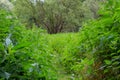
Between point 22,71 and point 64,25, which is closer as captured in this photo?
point 22,71

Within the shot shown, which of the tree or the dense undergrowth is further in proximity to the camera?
the tree

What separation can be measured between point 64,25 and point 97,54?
21682 mm

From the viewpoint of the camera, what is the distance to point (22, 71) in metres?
2.27

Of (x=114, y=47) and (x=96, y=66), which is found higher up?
(x=114, y=47)

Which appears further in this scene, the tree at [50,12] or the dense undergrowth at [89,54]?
the tree at [50,12]

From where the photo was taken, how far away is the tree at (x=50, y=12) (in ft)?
76.7

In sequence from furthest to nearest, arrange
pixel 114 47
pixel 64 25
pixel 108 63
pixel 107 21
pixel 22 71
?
pixel 64 25
pixel 107 21
pixel 114 47
pixel 108 63
pixel 22 71

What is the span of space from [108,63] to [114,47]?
0.88 ft

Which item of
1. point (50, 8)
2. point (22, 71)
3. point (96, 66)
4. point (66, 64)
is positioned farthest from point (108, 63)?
→ point (50, 8)

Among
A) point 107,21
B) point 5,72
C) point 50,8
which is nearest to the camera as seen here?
point 5,72

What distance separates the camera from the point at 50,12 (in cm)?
2355

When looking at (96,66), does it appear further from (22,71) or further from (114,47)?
(22,71)

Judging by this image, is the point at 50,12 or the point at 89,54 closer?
the point at 89,54

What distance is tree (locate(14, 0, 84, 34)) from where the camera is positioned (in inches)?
920
